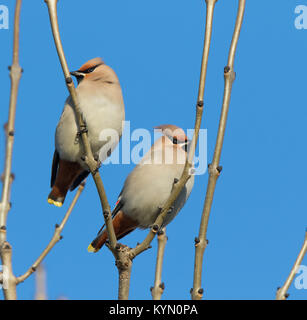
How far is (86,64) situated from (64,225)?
73.0 inches

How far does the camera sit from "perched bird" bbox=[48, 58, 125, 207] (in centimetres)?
483

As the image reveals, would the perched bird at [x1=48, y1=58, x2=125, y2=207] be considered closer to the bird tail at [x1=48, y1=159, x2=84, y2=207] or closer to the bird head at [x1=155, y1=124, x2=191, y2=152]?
the bird tail at [x1=48, y1=159, x2=84, y2=207]

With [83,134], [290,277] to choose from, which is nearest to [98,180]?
[83,134]

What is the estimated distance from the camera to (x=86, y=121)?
479 cm

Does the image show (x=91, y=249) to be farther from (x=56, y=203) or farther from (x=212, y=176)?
(x=212, y=176)

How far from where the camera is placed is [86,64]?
535cm

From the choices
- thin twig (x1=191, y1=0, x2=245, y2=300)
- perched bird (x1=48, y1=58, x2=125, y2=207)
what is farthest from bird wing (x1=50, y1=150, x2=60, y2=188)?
thin twig (x1=191, y1=0, x2=245, y2=300)

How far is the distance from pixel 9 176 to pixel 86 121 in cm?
159

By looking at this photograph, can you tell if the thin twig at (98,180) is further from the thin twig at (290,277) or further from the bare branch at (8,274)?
the thin twig at (290,277)

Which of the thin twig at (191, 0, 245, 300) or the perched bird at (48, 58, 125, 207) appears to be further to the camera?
the perched bird at (48, 58, 125, 207)

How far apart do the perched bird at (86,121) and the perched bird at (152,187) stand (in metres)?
0.34

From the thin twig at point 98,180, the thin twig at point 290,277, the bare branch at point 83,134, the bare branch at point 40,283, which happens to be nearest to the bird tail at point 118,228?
the thin twig at point 98,180

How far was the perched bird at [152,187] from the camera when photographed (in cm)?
495

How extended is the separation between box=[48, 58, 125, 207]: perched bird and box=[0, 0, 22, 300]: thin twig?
1405mm
